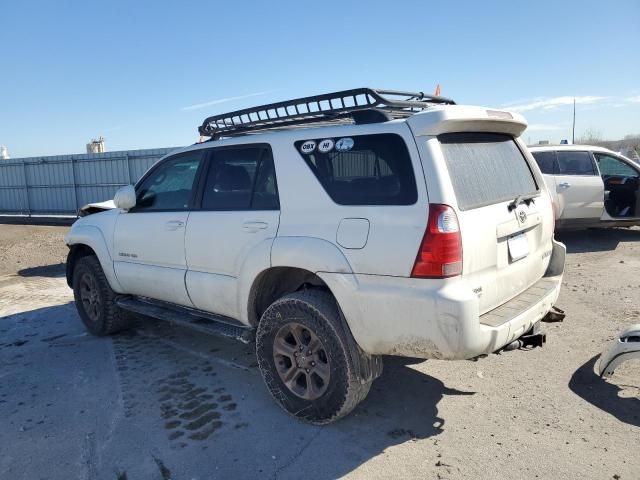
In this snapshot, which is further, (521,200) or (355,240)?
(521,200)

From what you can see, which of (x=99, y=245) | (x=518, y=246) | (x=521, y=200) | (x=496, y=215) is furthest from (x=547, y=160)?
(x=99, y=245)

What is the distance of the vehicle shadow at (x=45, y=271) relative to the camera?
876 centimetres

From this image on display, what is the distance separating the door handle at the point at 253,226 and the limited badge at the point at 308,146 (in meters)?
0.58

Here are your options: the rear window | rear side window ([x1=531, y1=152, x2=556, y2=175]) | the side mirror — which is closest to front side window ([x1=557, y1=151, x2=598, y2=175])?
rear side window ([x1=531, y1=152, x2=556, y2=175])

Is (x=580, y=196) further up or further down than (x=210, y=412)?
further up

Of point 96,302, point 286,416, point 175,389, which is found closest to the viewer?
point 286,416

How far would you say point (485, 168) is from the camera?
10.8 ft

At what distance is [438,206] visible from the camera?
277 cm

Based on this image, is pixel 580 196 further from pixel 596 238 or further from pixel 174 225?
pixel 174 225

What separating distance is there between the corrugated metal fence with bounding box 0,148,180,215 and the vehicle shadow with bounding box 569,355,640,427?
13.4m

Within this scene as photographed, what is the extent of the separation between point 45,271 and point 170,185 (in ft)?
19.2

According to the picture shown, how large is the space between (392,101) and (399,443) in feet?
7.24

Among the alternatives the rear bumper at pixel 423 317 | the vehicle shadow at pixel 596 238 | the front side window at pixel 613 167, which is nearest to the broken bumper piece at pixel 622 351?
the rear bumper at pixel 423 317

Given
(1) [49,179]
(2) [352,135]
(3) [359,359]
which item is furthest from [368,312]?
(1) [49,179]
